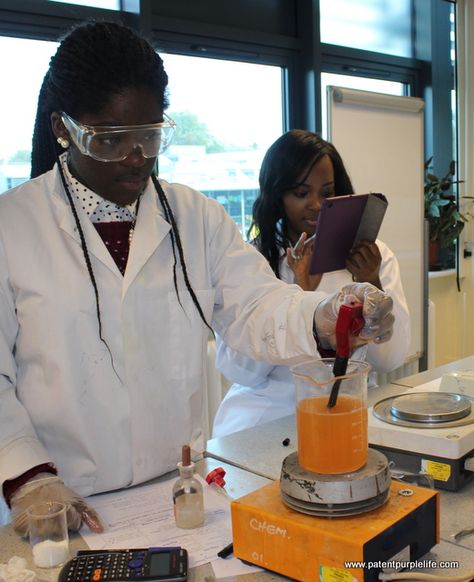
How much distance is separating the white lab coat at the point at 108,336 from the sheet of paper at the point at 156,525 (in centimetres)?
5

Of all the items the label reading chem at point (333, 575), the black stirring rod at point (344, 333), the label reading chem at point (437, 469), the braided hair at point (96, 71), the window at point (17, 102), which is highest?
the window at point (17, 102)

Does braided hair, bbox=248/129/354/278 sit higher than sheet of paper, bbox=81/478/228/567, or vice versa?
braided hair, bbox=248/129/354/278

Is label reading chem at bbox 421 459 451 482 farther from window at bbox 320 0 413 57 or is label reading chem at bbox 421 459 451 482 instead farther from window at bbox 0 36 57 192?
window at bbox 320 0 413 57

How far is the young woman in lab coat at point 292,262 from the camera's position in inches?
75.8

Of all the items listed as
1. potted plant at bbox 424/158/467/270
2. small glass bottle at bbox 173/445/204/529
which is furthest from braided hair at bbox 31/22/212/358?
potted plant at bbox 424/158/467/270

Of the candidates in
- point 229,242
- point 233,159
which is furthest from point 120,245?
point 233,159

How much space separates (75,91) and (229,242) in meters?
0.47

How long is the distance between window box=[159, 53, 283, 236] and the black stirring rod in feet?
6.48

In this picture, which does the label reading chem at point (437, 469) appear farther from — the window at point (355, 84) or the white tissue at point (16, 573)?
the window at point (355, 84)

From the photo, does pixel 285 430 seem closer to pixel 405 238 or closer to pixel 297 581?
pixel 297 581

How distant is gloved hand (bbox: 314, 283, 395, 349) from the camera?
3.86 feet

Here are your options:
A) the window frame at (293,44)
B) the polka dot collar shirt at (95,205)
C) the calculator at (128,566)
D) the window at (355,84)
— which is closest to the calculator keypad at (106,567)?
the calculator at (128,566)

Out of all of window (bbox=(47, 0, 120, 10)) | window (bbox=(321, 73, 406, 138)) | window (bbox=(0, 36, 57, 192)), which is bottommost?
window (bbox=(0, 36, 57, 192))

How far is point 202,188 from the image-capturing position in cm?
317
